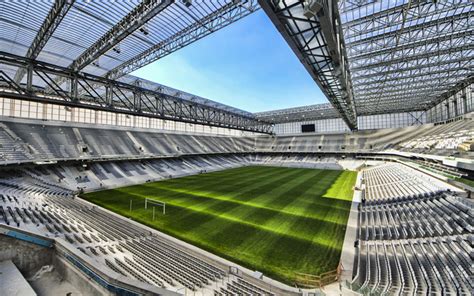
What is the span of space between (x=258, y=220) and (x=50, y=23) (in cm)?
1640

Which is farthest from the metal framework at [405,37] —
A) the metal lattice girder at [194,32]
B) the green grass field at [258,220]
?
the green grass field at [258,220]

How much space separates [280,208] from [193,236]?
806cm

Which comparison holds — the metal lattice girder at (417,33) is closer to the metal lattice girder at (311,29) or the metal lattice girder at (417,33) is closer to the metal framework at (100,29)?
the metal lattice girder at (311,29)

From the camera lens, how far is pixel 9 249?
9.18 meters

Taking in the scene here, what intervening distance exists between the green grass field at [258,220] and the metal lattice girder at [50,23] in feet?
40.5

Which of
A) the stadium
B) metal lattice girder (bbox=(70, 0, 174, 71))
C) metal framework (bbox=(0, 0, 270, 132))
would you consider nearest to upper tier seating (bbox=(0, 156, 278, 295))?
the stadium

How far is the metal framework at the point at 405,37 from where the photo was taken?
46.0ft

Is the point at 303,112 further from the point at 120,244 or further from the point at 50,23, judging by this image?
the point at 50,23

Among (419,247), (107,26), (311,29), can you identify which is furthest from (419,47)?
(107,26)

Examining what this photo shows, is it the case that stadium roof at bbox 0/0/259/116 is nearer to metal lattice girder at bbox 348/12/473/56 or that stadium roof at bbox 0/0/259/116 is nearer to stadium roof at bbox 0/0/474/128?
stadium roof at bbox 0/0/474/128

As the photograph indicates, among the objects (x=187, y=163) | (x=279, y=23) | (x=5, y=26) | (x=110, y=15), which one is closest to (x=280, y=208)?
(x=279, y=23)

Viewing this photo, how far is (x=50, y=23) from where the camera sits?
10.5 meters

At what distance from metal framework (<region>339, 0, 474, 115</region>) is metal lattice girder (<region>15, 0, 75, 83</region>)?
641 inches

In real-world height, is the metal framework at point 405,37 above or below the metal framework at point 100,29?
above
